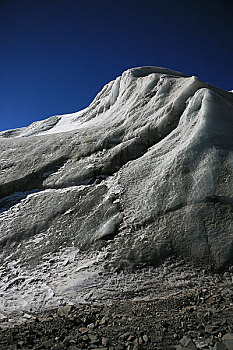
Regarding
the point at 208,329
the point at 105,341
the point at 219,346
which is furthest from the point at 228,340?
the point at 105,341

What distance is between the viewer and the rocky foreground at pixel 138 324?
13.4ft

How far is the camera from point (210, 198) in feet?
23.1

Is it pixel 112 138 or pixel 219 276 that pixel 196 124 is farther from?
pixel 219 276

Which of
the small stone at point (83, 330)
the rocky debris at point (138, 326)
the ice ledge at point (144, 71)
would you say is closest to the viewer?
the rocky debris at point (138, 326)

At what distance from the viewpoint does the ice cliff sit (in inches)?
267

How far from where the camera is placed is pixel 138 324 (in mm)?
4660

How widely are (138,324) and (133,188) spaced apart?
4586 millimetres

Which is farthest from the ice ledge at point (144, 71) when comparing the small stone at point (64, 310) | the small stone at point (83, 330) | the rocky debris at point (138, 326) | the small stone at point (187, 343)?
the small stone at point (187, 343)

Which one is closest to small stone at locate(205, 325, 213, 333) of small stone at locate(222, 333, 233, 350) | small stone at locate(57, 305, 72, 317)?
Result: small stone at locate(222, 333, 233, 350)

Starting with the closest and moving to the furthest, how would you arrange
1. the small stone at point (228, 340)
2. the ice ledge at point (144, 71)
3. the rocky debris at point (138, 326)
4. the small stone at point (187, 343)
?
the small stone at point (228, 340)
the small stone at point (187, 343)
the rocky debris at point (138, 326)
the ice ledge at point (144, 71)

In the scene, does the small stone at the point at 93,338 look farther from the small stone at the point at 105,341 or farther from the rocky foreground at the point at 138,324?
the small stone at the point at 105,341

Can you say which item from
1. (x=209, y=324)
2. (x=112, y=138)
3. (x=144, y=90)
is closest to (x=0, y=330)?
(x=209, y=324)

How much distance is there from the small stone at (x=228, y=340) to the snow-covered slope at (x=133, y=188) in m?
2.38

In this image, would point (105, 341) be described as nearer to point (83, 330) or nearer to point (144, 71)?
point (83, 330)
